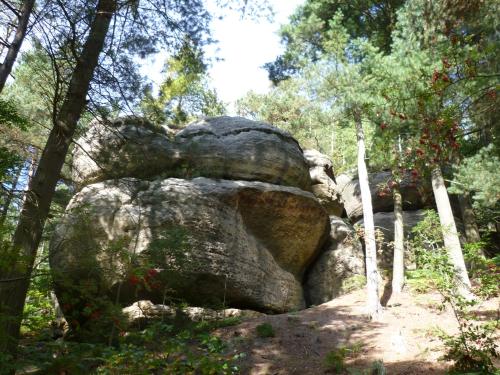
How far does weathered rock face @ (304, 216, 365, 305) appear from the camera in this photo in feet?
47.5

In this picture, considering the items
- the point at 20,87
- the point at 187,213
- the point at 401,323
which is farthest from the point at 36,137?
the point at 401,323

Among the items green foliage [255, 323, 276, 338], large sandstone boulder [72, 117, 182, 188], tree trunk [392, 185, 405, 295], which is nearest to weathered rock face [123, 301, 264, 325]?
green foliage [255, 323, 276, 338]

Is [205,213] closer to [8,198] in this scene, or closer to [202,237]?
[202,237]

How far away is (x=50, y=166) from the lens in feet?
21.1

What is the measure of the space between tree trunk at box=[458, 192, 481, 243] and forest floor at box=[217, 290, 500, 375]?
4437 mm

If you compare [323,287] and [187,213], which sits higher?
[187,213]

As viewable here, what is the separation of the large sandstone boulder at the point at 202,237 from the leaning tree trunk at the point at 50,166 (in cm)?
321

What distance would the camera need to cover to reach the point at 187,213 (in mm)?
11648

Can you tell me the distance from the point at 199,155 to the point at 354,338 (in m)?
8.18

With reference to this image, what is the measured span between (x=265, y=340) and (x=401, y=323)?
11.5 feet

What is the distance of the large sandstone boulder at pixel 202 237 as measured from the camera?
10398mm

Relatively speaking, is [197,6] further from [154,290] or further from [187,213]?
[154,290]

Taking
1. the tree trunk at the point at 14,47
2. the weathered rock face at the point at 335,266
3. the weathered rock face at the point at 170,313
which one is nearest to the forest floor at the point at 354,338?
the weathered rock face at the point at 170,313

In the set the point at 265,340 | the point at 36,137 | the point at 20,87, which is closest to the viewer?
the point at 265,340
